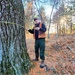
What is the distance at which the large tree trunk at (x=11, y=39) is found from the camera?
4016mm

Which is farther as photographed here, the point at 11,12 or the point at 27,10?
the point at 27,10

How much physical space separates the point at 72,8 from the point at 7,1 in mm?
13687

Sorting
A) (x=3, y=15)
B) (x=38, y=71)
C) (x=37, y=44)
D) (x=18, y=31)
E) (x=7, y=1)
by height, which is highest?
(x=7, y=1)

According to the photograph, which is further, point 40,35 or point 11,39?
point 40,35

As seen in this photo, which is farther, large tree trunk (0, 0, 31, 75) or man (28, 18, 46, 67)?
man (28, 18, 46, 67)

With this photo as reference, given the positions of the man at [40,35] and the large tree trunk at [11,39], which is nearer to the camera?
the large tree trunk at [11,39]

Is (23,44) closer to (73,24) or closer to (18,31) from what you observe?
(18,31)

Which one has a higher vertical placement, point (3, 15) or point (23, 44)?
point (3, 15)

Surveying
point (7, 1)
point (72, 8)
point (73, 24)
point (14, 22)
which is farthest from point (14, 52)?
point (73, 24)

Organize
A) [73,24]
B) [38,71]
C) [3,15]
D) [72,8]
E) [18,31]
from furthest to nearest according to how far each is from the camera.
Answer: [73,24] → [72,8] → [38,71] → [18,31] → [3,15]

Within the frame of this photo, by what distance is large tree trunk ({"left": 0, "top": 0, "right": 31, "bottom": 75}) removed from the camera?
4.02 meters

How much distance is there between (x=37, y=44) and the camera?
5.37 m

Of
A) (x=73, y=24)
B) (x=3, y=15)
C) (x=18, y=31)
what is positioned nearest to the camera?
(x=3, y=15)

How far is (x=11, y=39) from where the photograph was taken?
4117 millimetres
